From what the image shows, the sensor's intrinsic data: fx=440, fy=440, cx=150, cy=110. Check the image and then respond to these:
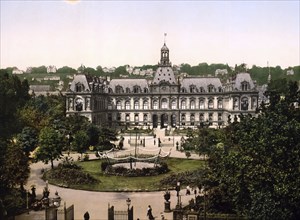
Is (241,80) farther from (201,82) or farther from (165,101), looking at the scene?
(165,101)

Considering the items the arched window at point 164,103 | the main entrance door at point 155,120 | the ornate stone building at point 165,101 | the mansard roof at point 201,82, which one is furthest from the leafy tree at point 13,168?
the mansard roof at point 201,82

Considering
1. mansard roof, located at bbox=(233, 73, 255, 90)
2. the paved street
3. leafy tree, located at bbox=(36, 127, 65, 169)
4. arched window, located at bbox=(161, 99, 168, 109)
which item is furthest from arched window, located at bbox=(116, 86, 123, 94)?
the paved street

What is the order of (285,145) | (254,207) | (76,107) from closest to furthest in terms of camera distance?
(254,207)
(285,145)
(76,107)

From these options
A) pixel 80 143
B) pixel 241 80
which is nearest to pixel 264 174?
pixel 80 143

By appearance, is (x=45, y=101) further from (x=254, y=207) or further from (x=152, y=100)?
(x=254, y=207)

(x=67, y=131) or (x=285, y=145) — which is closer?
(x=285, y=145)

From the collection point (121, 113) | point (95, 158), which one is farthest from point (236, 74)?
point (95, 158)
